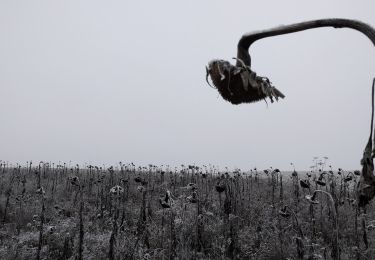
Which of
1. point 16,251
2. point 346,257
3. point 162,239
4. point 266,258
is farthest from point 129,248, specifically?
point 346,257

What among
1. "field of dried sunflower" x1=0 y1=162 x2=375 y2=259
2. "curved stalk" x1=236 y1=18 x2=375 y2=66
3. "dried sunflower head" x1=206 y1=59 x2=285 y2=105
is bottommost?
"field of dried sunflower" x1=0 y1=162 x2=375 y2=259

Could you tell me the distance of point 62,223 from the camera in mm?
8812

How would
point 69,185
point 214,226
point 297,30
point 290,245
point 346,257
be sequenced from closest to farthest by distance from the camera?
point 297,30 < point 346,257 < point 290,245 < point 214,226 < point 69,185

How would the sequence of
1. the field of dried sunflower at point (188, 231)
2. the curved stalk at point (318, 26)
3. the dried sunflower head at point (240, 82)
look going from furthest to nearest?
the field of dried sunflower at point (188, 231)
the dried sunflower head at point (240, 82)
the curved stalk at point (318, 26)

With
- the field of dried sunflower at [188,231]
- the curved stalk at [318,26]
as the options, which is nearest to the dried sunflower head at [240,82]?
the curved stalk at [318,26]

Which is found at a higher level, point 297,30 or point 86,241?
point 297,30

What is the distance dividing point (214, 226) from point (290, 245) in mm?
1818

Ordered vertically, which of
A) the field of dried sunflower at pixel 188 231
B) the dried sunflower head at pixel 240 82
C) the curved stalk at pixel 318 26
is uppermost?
the curved stalk at pixel 318 26

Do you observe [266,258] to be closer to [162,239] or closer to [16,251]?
[162,239]

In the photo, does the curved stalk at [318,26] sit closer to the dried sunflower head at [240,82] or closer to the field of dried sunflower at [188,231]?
the dried sunflower head at [240,82]

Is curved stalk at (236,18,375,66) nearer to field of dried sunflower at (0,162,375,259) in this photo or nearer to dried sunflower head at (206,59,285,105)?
dried sunflower head at (206,59,285,105)

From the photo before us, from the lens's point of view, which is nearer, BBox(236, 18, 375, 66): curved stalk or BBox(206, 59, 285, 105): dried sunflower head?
BBox(236, 18, 375, 66): curved stalk

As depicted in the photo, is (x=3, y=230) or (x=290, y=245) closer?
(x=290, y=245)

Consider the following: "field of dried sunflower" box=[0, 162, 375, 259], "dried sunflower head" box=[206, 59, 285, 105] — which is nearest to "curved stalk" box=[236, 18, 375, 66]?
"dried sunflower head" box=[206, 59, 285, 105]
